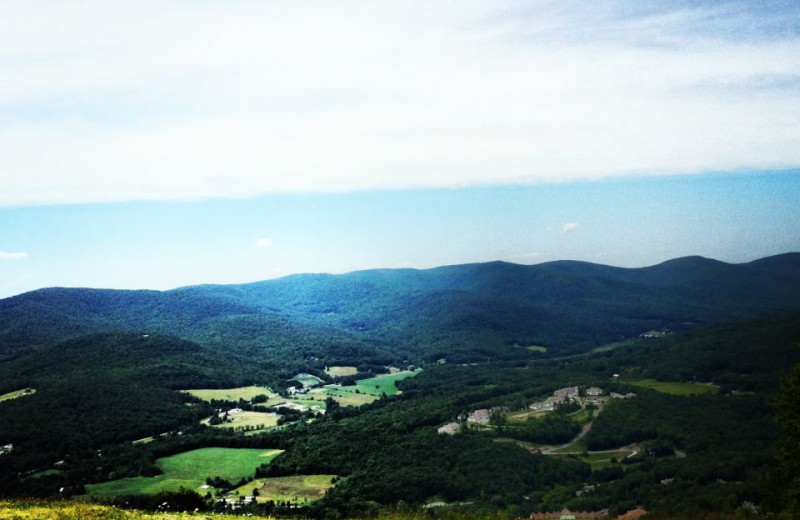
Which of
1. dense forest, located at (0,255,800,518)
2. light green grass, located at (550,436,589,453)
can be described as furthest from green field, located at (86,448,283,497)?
light green grass, located at (550,436,589,453)

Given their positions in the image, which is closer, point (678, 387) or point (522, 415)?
point (522, 415)

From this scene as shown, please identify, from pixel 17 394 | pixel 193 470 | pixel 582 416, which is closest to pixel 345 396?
pixel 193 470

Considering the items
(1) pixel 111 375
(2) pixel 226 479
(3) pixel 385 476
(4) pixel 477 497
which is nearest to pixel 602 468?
(4) pixel 477 497

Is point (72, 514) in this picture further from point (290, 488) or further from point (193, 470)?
point (193, 470)

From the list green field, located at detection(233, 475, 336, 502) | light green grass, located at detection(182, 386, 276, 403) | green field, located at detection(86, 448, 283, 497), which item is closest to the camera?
green field, located at detection(233, 475, 336, 502)

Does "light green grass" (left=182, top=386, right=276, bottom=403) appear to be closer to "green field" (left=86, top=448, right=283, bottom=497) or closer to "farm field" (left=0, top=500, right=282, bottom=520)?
"green field" (left=86, top=448, right=283, bottom=497)
